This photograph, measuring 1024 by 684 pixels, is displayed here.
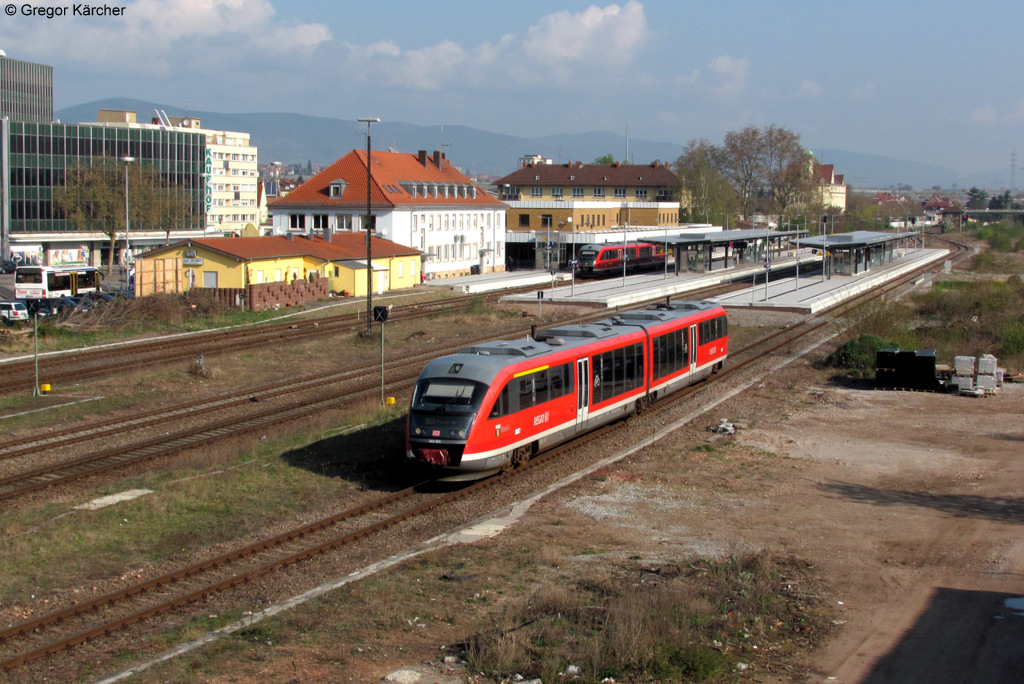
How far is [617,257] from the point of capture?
2739 inches

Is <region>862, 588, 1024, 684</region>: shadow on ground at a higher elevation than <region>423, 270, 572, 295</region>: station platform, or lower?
lower

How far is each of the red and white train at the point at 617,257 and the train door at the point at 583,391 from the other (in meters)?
45.1

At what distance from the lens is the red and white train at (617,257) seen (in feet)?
220

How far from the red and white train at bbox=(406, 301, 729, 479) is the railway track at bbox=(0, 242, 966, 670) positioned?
724 millimetres

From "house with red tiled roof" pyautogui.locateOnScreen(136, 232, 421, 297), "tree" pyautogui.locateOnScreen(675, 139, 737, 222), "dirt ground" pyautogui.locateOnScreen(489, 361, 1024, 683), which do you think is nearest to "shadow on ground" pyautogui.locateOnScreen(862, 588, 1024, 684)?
"dirt ground" pyautogui.locateOnScreen(489, 361, 1024, 683)

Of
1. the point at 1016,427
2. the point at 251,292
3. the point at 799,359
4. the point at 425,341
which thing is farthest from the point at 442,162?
the point at 1016,427

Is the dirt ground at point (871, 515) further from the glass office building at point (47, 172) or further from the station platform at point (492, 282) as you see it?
the glass office building at point (47, 172)

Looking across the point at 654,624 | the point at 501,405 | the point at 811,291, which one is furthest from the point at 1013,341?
the point at 654,624

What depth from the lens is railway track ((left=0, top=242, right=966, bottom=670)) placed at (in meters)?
10.2

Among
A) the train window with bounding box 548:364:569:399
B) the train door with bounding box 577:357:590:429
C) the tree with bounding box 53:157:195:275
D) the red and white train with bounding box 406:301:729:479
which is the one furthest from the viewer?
the tree with bounding box 53:157:195:275

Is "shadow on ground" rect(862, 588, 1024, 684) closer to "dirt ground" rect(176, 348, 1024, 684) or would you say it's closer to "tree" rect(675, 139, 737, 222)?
"dirt ground" rect(176, 348, 1024, 684)

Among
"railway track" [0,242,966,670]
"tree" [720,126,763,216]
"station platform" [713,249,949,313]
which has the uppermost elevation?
"tree" [720,126,763,216]

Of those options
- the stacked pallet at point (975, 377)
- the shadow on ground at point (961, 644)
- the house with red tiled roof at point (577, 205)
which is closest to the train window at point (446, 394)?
the shadow on ground at point (961, 644)

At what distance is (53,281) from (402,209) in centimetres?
2426
